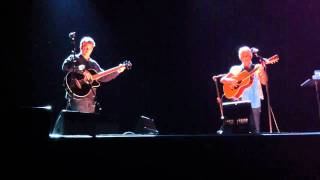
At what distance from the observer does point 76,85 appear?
623cm

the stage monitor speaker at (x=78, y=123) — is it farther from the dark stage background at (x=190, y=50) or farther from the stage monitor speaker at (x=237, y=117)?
the dark stage background at (x=190, y=50)

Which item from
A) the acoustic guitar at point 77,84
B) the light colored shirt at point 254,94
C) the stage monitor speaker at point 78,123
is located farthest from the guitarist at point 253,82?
the stage monitor speaker at point 78,123

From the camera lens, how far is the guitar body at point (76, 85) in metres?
6.20

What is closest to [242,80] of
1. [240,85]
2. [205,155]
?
[240,85]

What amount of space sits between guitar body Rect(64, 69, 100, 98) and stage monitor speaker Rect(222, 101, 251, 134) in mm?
2273

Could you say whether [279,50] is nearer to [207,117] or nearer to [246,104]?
[207,117]

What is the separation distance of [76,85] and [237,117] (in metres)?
2.54

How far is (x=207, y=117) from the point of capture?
8.80 m

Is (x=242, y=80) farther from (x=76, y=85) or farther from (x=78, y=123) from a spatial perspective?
(x=78, y=123)

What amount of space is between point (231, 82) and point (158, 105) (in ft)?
7.90

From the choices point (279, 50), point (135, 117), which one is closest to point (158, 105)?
point (135, 117)

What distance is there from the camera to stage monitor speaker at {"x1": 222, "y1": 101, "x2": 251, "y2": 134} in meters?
4.79

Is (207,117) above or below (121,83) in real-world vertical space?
below

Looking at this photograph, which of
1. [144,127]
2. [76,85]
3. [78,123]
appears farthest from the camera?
[76,85]
